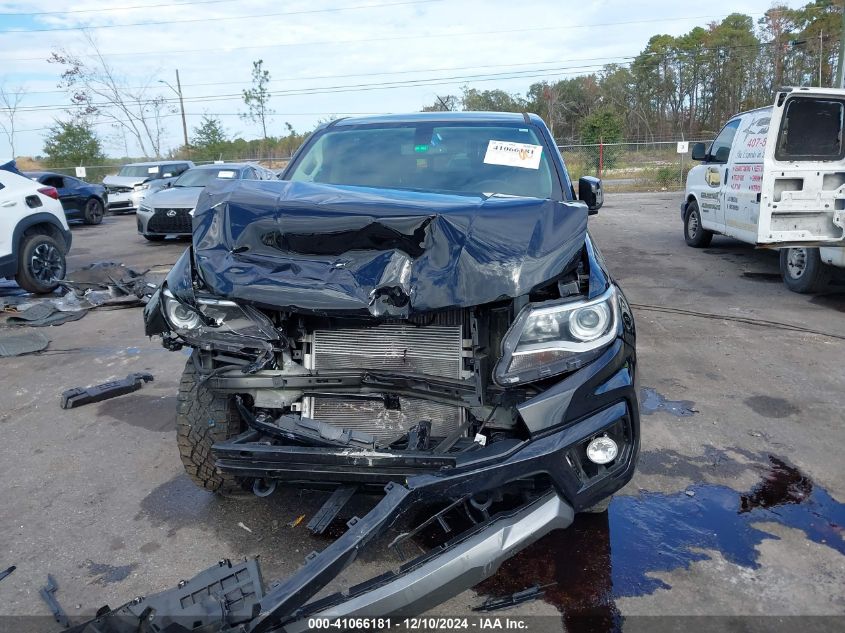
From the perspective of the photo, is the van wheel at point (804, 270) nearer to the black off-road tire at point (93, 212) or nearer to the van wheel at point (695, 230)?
the van wheel at point (695, 230)

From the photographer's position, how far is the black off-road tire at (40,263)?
8172 millimetres

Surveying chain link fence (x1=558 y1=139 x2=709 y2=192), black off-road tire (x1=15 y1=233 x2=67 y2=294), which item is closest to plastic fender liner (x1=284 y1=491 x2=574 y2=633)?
black off-road tire (x1=15 y1=233 x2=67 y2=294)

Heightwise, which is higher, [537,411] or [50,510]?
[537,411]

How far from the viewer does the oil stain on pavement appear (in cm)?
260

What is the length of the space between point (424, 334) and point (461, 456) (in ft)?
1.95

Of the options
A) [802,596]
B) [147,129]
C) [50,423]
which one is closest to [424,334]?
[802,596]

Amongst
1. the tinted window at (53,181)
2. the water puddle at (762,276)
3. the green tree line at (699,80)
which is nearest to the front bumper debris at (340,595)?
the water puddle at (762,276)

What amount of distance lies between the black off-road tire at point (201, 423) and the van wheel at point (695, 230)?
928 centimetres

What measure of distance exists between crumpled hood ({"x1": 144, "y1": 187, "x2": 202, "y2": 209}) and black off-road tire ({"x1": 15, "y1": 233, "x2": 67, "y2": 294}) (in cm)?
357

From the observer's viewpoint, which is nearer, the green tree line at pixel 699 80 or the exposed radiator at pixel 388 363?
the exposed radiator at pixel 388 363

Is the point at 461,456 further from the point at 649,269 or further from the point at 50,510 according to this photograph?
the point at 649,269

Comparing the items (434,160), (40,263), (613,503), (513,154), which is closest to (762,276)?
(513,154)

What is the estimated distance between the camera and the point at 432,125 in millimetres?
4285

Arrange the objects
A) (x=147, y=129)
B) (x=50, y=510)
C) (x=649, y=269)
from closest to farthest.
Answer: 1. (x=50, y=510)
2. (x=649, y=269)
3. (x=147, y=129)
